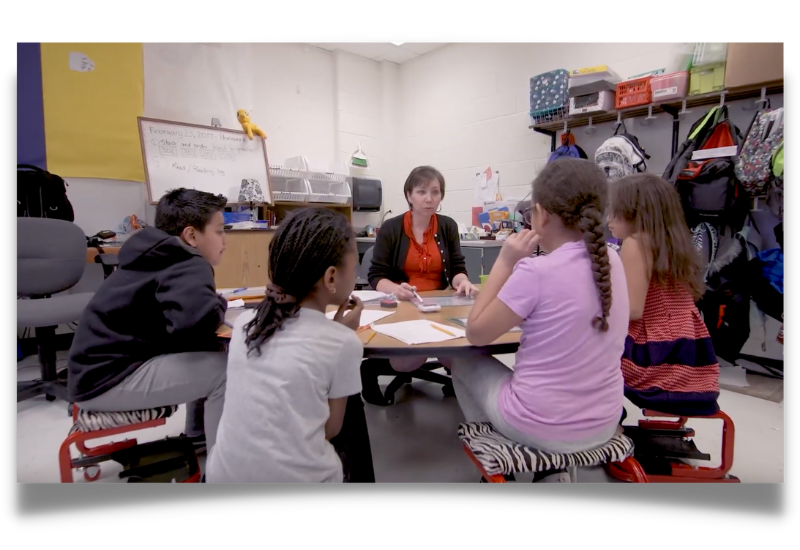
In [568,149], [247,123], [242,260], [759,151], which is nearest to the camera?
[759,151]

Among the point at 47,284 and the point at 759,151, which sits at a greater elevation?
the point at 759,151

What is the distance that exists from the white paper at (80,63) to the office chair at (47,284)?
4.71ft

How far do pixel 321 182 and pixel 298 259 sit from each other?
329cm

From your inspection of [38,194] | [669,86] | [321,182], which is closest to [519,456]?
[669,86]

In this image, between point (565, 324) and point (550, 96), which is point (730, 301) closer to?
point (550, 96)

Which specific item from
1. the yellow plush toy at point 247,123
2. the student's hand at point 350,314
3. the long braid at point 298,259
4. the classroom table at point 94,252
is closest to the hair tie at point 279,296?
the long braid at point 298,259

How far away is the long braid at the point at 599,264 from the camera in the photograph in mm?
997

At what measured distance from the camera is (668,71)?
2.97 meters

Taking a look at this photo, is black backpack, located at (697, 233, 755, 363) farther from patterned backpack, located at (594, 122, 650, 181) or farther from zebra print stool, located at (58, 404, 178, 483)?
zebra print stool, located at (58, 404, 178, 483)

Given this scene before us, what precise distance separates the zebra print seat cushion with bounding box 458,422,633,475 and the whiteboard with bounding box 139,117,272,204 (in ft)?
9.64

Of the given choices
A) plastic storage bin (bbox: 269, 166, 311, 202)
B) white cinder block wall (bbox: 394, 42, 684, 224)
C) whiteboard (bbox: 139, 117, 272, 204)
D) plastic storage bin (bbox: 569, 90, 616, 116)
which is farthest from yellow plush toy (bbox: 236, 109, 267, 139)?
plastic storage bin (bbox: 569, 90, 616, 116)

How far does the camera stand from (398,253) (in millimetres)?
2197

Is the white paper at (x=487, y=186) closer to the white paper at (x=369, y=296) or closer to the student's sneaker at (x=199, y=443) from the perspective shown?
the white paper at (x=369, y=296)
